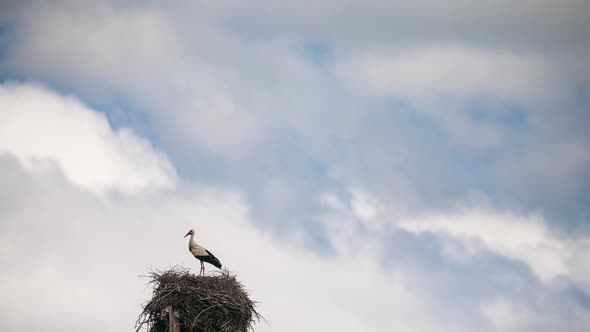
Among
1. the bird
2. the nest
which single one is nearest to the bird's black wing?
the bird

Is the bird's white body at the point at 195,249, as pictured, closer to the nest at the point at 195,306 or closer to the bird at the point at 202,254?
the bird at the point at 202,254

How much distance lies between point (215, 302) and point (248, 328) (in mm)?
968

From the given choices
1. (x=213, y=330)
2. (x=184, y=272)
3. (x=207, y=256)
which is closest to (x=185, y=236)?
(x=207, y=256)

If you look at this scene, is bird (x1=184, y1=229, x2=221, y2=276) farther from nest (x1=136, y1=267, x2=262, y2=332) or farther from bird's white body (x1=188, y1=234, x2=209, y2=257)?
nest (x1=136, y1=267, x2=262, y2=332)

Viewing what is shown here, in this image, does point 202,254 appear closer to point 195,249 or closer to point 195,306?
point 195,249

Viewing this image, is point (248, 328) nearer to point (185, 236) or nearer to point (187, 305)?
point (187, 305)

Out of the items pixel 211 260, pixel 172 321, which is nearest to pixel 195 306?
pixel 172 321

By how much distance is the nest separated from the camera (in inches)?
592

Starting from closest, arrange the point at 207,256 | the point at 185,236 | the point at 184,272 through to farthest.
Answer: the point at 184,272 < the point at 207,256 < the point at 185,236

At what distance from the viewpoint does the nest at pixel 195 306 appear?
15.0 metres

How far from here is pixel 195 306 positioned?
1535 cm

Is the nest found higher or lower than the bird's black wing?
lower

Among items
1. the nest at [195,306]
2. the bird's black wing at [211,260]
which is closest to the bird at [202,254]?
the bird's black wing at [211,260]

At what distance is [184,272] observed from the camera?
639 inches
